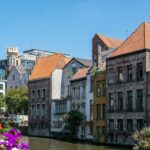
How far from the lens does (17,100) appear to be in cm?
8912

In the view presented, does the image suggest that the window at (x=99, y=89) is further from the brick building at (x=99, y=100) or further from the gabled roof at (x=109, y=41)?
the gabled roof at (x=109, y=41)

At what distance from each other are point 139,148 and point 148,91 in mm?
22658

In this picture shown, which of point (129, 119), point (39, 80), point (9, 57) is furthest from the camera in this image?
point (9, 57)

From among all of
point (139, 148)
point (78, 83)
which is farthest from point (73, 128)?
point (139, 148)

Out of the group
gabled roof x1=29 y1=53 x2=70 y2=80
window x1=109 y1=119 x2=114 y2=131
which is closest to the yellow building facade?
window x1=109 y1=119 x2=114 y2=131

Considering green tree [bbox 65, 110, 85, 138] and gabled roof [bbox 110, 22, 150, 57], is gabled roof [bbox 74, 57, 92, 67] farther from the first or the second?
gabled roof [bbox 110, 22, 150, 57]

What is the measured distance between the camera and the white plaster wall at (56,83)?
75188 mm

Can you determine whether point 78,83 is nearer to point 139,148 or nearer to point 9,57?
point 139,148

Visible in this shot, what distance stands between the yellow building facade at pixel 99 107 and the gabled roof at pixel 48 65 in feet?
57.9

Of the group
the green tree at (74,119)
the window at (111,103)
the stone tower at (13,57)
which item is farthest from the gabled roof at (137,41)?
the stone tower at (13,57)

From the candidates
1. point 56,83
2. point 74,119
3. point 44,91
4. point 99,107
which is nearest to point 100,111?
point 99,107

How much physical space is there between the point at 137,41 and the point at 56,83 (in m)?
25.8

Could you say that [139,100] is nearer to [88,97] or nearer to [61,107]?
[88,97]

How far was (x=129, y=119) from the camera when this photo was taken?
51281 millimetres
